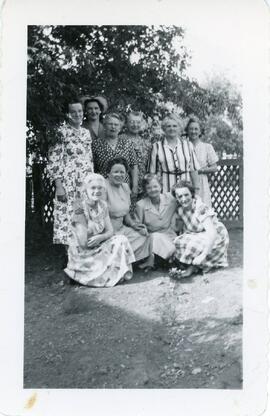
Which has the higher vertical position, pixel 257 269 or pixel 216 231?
pixel 216 231

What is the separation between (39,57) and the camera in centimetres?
412

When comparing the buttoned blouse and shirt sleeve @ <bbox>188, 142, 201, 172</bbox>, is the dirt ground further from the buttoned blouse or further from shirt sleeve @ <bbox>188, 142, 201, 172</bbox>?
shirt sleeve @ <bbox>188, 142, 201, 172</bbox>

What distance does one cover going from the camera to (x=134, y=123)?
4312 mm

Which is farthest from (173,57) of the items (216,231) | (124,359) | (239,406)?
(239,406)

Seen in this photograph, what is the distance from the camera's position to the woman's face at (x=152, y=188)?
4.32 meters

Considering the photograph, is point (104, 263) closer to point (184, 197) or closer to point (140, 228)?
point (140, 228)

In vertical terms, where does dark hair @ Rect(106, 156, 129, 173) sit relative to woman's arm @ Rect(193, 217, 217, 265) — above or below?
above

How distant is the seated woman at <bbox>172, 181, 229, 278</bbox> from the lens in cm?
424

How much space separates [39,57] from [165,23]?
1.01m

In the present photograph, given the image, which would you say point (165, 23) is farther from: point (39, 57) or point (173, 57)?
point (39, 57)

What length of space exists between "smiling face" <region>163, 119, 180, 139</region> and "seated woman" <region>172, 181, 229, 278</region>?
400mm

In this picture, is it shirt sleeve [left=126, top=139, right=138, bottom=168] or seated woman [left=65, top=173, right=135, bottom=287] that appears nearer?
seated woman [left=65, top=173, right=135, bottom=287]

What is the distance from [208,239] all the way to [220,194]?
38 cm

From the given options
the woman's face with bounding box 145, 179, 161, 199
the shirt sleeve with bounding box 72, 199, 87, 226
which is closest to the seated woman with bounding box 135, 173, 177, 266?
the woman's face with bounding box 145, 179, 161, 199
